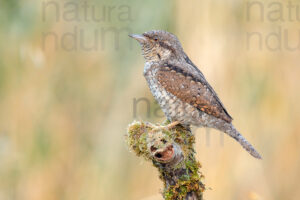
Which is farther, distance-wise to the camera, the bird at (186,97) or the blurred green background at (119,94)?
the blurred green background at (119,94)

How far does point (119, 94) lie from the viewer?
5.02 m

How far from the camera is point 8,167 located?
496 cm

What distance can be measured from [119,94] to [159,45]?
93 cm

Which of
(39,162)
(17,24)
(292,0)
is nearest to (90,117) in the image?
(39,162)

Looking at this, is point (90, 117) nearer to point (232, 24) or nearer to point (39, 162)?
point (39, 162)

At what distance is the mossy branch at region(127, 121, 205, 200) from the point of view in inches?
122

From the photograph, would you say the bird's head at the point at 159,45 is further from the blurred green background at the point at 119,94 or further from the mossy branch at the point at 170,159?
the mossy branch at the point at 170,159

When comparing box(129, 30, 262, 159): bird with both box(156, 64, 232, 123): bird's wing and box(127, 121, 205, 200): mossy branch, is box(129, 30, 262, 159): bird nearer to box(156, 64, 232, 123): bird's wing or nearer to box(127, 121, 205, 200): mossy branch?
box(156, 64, 232, 123): bird's wing

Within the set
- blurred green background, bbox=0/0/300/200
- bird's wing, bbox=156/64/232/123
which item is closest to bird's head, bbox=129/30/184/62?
bird's wing, bbox=156/64/232/123

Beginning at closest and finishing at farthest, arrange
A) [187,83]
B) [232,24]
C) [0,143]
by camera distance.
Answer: [187,83]
[232,24]
[0,143]

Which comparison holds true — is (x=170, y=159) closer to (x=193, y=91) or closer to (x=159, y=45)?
(x=193, y=91)

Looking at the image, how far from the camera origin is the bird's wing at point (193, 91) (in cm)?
402

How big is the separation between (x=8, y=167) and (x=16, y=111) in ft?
1.80

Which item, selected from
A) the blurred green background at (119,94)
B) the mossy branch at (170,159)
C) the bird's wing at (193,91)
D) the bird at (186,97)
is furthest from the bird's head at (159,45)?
the mossy branch at (170,159)
